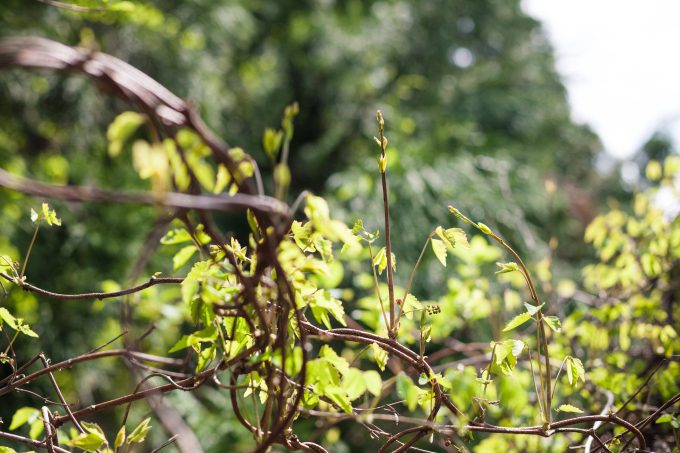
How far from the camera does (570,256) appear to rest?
6.40 metres

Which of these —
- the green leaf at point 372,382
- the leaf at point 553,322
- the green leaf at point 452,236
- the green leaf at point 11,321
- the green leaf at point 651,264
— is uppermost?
the green leaf at point 651,264

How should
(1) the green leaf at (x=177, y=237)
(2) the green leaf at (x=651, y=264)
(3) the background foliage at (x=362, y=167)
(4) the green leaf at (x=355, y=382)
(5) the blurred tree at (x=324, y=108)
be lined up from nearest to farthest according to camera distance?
(4) the green leaf at (x=355, y=382)
(1) the green leaf at (x=177, y=237)
(2) the green leaf at (x=651, y=264)
(3) the background foliage at (x=362, y=167)
(5) the blurred tree at (x=324, y=108)

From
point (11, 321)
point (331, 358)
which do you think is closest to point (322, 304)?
point (331, 358)

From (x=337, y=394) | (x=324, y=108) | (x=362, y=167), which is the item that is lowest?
(x=337, y=394)

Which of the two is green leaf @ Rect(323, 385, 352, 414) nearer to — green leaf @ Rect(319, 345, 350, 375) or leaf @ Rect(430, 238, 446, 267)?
green leaf @ Rect(319, 345, 350, 375)

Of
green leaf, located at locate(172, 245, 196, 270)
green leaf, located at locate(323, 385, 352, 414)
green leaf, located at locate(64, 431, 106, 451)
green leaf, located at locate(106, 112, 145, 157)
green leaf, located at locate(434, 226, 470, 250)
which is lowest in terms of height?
green leaf, located at locate(64, 431, 106, 451)

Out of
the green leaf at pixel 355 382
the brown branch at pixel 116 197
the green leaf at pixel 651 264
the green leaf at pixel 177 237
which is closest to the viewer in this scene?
the brown branch at pixel 116 197

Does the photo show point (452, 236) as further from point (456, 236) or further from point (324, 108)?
point (324, 108)

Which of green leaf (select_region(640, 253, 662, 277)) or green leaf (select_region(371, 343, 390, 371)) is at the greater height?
green leaf (select_region(640, 253, 662, 277))

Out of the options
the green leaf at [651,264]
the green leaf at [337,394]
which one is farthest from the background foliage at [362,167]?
the green leaf at [337,394]

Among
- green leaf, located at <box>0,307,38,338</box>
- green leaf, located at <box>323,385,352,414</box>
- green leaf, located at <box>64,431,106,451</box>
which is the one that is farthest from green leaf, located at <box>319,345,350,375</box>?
green leaf, located at <box>0,307,38,338</box>

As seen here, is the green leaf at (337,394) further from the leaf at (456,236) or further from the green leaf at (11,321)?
the green leaf at (11,321)

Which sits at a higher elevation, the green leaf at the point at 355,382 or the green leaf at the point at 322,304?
the green leaf at the point at 322,304

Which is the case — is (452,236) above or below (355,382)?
above
